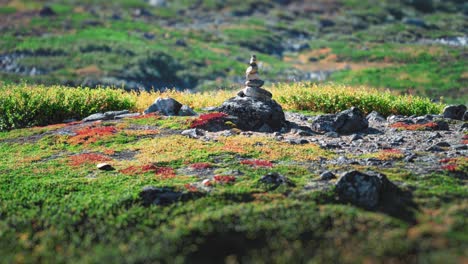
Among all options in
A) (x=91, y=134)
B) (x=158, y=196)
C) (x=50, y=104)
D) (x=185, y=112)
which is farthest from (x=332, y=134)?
(x=50, y=104)

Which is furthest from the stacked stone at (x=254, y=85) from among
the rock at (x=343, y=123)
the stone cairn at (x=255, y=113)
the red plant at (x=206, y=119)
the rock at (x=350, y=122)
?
the rock at (x=350, y=122)

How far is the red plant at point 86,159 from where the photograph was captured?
61.4ft

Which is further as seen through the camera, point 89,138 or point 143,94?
point 143,94

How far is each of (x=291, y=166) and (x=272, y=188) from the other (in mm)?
2612

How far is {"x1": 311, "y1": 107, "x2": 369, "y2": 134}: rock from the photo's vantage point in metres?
23.2

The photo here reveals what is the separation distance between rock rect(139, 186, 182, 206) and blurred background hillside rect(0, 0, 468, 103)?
29011 millimetres

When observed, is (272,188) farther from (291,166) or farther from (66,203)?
(66,203)

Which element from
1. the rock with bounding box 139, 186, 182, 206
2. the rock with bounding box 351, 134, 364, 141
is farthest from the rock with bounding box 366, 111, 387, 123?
the rock with bounding box 139, 186, 182, 206

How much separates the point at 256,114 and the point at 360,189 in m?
10.7

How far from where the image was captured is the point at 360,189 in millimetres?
13680

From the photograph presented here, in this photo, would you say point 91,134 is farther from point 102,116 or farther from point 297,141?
point 297,141

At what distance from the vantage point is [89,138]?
22.3 metres

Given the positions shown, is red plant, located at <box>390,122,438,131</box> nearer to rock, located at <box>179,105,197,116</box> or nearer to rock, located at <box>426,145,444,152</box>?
rock, located at <box>426,145,444,152</box>

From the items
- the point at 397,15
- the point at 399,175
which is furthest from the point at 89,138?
the point at 397,15
